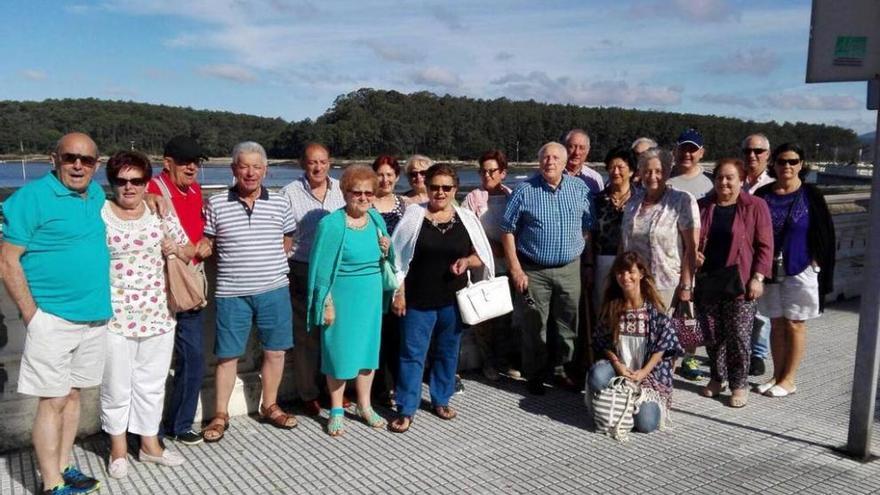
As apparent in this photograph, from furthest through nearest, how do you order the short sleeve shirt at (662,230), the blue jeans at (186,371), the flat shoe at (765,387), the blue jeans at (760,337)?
the blue jeans at (760,337) < the flat shoe at (765,387) < the short sleeve shirt at (662,230) < the blue jeans at (186,371)

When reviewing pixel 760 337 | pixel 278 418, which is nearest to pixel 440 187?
pixel 278 418

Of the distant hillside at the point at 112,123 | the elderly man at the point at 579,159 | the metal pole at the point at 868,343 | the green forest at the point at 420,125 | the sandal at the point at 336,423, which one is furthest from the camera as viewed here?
the green forest at the point at 420,125

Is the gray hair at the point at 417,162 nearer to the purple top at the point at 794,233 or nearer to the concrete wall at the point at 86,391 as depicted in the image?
the concrete wall at the point at 86,391

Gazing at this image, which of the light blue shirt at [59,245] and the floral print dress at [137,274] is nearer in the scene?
the light blue shirt at [59,245]

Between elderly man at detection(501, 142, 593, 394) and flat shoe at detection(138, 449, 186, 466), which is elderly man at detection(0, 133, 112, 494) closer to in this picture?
flat shoe at detection(138, 449, 186, 466)

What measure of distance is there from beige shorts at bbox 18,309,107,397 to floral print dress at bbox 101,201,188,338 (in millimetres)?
210

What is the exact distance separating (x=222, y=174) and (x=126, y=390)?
3483cm

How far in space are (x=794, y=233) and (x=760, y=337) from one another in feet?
3.51

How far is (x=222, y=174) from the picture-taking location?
36.9 meters

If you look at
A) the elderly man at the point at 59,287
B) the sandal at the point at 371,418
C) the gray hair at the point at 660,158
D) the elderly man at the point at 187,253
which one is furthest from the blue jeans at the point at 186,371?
the gray hair at the point at 660,158

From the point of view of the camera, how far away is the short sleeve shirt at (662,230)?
483 centimetres

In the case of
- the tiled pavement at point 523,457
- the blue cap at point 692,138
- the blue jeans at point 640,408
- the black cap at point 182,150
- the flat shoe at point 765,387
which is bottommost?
the tiled pavement at point 523,457

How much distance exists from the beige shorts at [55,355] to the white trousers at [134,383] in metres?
0.20

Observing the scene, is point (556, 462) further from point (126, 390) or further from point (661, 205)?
point (126, 390)
